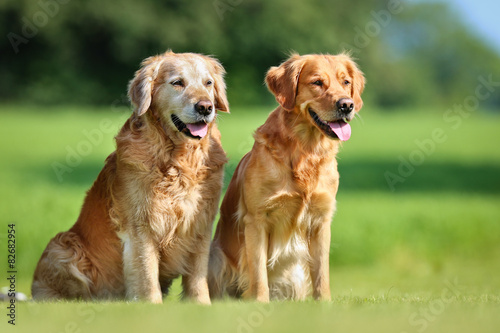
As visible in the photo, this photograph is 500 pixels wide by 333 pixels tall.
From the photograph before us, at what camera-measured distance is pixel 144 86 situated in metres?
5.51

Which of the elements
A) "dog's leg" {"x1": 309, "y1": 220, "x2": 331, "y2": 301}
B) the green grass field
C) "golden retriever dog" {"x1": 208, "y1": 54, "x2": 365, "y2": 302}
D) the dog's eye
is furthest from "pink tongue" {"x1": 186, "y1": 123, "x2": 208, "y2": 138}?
"dog's leg" {"x1": 309, "y1": 220, "x2": 331, "y2": 301}

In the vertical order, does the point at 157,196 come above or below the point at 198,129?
below

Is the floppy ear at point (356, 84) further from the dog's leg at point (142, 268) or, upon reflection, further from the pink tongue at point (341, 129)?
the dog's leg at point (142, 268)

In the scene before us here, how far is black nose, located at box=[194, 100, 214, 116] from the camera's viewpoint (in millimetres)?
5336

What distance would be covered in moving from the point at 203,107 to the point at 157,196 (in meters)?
0.80

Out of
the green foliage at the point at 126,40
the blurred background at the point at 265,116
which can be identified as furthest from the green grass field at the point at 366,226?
the green foliage at the point at 126,40

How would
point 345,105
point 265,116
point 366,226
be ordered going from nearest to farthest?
point 345,105 < point 366,226 < point 265,116

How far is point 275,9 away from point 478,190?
22446mm

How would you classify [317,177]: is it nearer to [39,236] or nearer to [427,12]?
[39,236]

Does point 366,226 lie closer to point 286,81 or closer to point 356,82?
point 356,82

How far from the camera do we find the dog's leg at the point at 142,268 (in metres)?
5.53

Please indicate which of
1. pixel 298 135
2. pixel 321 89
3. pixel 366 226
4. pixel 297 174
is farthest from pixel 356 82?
pixel 366 226

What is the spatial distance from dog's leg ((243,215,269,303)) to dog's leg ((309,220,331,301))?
395 mm

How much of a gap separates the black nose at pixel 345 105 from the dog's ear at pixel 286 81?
0.43m
